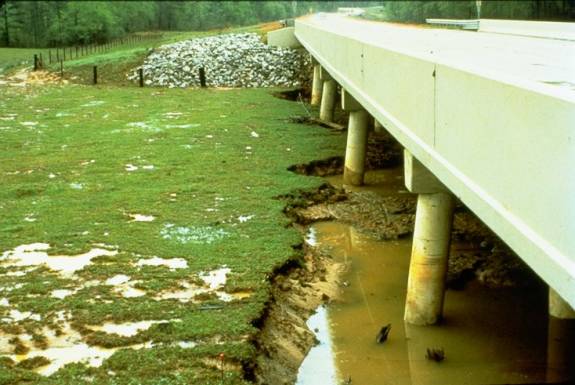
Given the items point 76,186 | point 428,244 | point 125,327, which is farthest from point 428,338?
point 76,186

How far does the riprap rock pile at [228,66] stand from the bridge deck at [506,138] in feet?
83.0

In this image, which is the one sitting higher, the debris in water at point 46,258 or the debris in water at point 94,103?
the debris in water at point 94,103

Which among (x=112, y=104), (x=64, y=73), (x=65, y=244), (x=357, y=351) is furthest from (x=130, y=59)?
(x=357, y=351)

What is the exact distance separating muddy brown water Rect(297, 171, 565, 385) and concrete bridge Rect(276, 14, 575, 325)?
1.46 ft

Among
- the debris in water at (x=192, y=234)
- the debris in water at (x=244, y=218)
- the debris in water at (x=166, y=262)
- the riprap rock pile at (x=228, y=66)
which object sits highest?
the riprap rock pile at (x=228, y=66)

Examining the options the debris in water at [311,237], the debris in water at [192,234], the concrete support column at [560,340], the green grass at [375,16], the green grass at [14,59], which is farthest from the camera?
the green grass at [375,16]

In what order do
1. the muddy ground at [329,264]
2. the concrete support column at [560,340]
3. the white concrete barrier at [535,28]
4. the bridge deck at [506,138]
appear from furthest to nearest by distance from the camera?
the white concrete barrier at [535,28] < the muddy ground at [329,264] < the concrete support column at [560,340] < the bridge deck at [506,138]

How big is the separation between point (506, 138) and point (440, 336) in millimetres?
4136

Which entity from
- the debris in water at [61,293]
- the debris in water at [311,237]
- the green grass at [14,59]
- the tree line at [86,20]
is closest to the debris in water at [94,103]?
the green grass at [14,59]

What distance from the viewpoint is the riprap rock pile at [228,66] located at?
3366cm

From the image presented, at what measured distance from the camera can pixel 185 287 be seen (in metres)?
8.95

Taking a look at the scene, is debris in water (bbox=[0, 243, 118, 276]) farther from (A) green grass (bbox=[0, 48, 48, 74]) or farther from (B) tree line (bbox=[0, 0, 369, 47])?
(B) tree line (bbox=[0, 0, 369, 47])

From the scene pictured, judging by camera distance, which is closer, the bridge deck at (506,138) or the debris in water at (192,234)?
the bridge deck at (506,138)

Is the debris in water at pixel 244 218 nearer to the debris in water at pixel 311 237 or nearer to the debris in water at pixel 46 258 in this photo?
the debris in water at pixel 311 237
